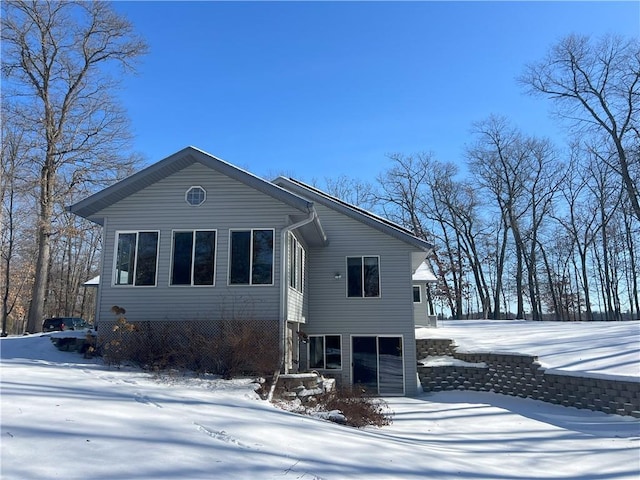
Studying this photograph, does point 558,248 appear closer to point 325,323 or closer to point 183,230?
point 325,323

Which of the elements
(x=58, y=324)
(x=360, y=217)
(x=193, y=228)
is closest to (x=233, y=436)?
(x=193, y=228)

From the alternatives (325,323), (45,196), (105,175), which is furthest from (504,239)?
(45,196)

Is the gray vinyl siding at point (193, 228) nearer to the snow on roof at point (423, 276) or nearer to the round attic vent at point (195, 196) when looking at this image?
the round attic vent at point (195, 196)

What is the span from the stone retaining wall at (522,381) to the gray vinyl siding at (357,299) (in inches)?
70.0

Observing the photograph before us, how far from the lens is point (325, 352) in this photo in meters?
15.3

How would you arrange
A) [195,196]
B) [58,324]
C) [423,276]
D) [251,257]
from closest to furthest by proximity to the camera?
1. [251,257]
2. [195,196]
3. [423,276]
4. [58,324]

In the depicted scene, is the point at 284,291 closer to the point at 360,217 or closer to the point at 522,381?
the point at 360,217

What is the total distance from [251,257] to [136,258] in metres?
2.93

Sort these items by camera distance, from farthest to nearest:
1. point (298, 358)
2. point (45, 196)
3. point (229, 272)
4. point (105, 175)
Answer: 1. point (105, 175)
2. point (45, 196)
3. point (298, 358)
4. point (229, 272)

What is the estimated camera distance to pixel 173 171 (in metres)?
11.7

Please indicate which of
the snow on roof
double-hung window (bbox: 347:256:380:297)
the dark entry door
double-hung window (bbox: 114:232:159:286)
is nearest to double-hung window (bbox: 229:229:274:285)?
double-hung window (bbox: 114:232:159:286)

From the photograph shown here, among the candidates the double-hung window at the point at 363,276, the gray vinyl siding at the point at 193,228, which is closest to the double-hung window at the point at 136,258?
the gray vinyl siding at the point at 193,228

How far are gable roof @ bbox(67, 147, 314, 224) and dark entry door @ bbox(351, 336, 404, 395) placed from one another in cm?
607

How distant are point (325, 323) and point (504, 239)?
74.8ft
